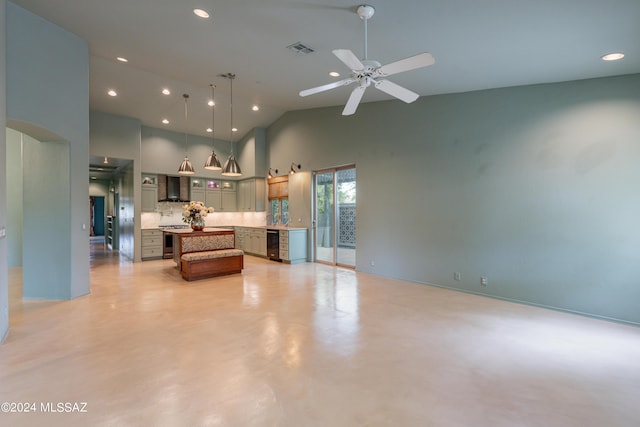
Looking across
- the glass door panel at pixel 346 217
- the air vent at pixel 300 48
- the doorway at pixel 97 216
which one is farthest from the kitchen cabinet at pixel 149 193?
the doorway at pixel 97 216

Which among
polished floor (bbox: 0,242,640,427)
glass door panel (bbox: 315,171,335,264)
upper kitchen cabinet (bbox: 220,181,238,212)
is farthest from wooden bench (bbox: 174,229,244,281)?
upper kitchen cabinet (bbox: 220,181,238,212)

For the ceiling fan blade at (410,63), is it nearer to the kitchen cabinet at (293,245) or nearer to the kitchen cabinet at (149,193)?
the kitchen cabinet at (293,245)

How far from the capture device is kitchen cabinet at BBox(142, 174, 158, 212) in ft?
26.5

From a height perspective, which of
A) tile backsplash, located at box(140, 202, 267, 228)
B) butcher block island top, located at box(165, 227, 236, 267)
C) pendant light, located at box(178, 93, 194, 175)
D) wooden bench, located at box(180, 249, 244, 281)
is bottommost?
wooden bench, located at box(180, 249, 244, 281)

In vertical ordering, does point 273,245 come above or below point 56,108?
below

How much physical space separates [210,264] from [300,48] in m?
4.15

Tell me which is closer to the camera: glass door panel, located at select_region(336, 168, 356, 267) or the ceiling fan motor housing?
the ceiling fan motor housing

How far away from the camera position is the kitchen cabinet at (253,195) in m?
8.94

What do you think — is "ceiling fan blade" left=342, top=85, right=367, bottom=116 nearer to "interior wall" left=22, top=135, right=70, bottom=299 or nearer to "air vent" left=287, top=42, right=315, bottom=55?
"air vent" left=287, top=42, right=315, bottom=55

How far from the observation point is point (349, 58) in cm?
248

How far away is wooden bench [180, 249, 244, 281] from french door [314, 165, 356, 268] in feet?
7.22

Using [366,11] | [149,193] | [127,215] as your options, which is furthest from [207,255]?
[366,11]

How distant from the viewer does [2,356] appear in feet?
8.98

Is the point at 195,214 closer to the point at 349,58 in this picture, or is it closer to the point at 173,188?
the point at 173,188
